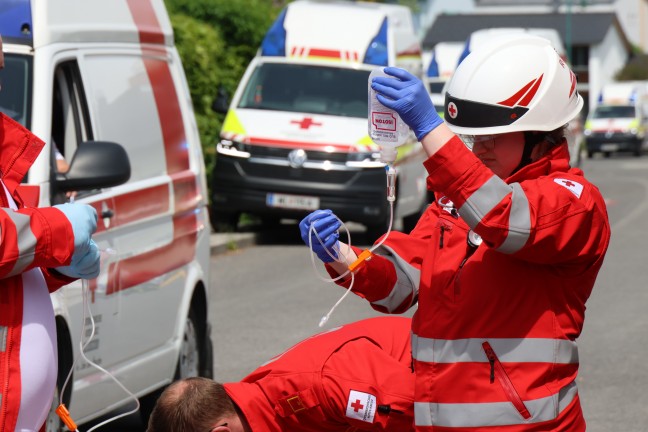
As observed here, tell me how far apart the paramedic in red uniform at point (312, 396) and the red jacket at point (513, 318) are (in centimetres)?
21

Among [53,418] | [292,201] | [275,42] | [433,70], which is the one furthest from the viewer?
[433,70]

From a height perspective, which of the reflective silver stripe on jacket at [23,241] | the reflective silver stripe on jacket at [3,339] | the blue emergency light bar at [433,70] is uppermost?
the reflective silver stripe on jacket at [23,241]

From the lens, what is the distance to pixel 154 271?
716 cm

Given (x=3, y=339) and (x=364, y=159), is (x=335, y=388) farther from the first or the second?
(x=364, y=159)

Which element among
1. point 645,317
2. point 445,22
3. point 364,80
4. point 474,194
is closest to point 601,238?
point 474,194

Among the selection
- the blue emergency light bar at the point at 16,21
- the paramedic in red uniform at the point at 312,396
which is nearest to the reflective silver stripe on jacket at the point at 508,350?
the paramedic in red uniform at the point at 312,396

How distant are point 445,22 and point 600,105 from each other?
49913 millimetres

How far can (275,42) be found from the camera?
17672mm

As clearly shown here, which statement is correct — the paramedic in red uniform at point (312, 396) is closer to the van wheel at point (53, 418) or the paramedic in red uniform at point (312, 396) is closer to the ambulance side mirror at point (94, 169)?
the van wheel at point (53, 418)

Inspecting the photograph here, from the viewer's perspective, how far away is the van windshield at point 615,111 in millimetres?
48844

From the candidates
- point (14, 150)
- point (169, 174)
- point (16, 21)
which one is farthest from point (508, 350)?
point (169, 174)

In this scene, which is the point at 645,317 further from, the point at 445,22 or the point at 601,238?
the point at 445,22

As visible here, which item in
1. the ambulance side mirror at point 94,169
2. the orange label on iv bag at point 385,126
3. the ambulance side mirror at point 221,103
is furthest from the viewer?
the ambulance side mirror at point 221,103

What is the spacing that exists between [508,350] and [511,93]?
2.12ft
